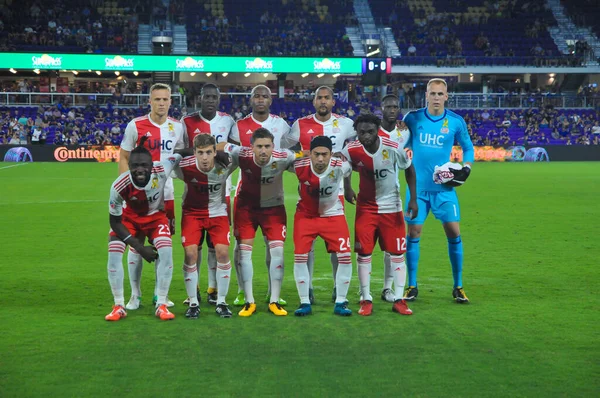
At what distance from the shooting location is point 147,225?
26.2 feet

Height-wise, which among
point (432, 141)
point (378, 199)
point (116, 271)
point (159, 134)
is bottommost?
point (116, 271)

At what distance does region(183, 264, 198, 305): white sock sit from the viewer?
25.7 feet

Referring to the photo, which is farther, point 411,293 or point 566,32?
point 566,32

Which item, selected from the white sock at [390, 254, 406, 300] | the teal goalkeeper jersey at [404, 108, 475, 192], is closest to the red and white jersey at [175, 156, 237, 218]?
the white sock at [390, 254, 406, 300]

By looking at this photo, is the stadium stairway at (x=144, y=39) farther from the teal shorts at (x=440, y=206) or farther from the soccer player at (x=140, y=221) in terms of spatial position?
the soccer player at (x=140, y=221)

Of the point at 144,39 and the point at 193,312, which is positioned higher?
the point at 144,39

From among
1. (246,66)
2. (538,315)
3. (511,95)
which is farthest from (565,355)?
(511,95)

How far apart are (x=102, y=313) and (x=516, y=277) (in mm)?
5361

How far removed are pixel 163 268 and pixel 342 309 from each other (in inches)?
73.9

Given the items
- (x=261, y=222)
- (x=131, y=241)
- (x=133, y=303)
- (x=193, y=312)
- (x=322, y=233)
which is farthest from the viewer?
(x=261, y=222)

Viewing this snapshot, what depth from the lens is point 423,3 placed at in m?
61.8

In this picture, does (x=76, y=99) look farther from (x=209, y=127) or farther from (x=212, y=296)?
(x=212, y=296)

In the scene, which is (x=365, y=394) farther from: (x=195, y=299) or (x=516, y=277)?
(x=516, y=277)

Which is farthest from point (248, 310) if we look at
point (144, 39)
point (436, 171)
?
point (144, 39)
